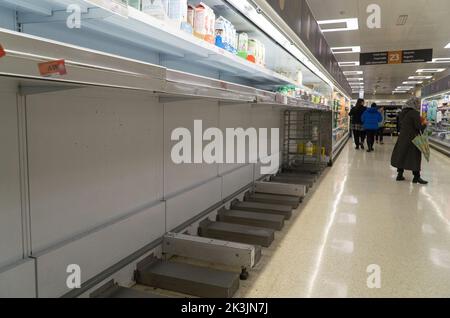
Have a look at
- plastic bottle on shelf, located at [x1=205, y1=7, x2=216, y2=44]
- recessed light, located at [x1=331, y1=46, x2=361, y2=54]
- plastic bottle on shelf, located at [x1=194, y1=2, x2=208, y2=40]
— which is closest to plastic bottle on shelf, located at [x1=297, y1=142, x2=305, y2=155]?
recessed light, located at [x1=331, y1=46, x2=361, y2=54]

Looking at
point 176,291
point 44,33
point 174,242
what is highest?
point 44,33

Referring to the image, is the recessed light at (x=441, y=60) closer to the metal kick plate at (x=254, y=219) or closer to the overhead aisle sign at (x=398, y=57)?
the overhead aisle sign at (x=398, y=57)

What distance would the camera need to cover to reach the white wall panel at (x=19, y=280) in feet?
5.12

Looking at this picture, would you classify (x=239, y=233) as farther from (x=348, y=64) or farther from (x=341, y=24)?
(x=348, y=64)

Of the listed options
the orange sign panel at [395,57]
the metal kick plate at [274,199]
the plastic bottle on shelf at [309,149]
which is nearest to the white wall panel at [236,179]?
the metal kick plate at [274,199]

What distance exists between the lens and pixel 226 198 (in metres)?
3.94

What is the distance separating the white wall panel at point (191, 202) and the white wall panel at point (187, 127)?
0.07m

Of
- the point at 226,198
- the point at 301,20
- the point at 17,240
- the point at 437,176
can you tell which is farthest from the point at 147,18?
the point at 437,176

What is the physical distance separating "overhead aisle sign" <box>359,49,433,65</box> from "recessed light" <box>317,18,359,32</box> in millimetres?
2537

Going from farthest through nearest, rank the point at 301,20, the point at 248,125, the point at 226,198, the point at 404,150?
the point at 404,150 < the point at 248,125 < the point at 301,20 < the point at 226,198

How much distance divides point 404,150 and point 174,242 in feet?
15.7

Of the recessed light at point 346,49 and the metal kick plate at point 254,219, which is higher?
the recessed light at point 346,49

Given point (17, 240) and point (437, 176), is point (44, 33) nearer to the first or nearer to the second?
point (17, 240)

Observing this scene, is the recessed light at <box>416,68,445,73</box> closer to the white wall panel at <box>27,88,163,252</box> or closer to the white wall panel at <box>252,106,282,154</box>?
the white wall panel at <box>252,106,282,154</box>
